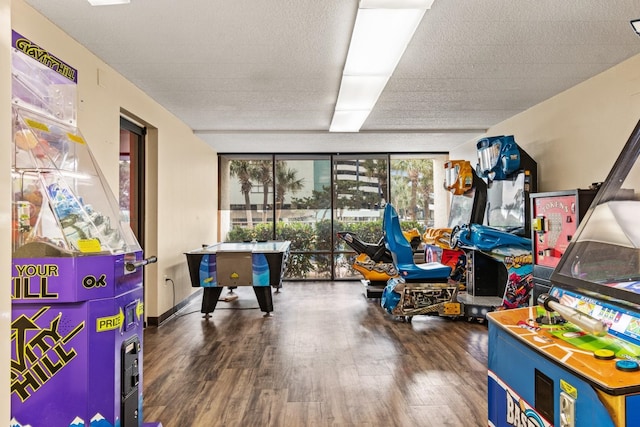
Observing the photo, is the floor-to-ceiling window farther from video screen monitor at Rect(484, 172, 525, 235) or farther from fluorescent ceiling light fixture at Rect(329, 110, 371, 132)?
video screen monitor at Rect(484, 172, 525, 235)

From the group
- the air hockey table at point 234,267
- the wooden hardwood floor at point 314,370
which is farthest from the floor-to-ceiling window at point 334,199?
the air hockey table at point 234,267

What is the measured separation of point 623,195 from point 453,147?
6448 mm

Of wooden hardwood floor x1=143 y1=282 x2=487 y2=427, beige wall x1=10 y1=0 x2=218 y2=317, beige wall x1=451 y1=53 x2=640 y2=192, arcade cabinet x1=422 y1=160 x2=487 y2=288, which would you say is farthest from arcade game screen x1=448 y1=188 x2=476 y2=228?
beige wall x1=10 y1=0 x2=218 y2=317

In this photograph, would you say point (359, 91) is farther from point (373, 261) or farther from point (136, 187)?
point (136, 187)

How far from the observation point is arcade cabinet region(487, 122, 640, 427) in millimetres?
1063

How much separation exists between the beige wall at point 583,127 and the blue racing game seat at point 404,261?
5.08 feet

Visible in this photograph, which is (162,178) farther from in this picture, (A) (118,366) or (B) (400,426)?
(B) (400,426)

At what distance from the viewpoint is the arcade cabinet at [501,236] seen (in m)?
4.41

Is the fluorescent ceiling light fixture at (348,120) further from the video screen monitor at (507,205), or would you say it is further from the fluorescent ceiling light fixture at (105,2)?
the fluorescent ceiling light fixture at (105,2)

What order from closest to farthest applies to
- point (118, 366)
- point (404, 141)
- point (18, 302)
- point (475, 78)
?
point (18, 302) → point (118, 366) → point (475, 78) → point (404, 141)

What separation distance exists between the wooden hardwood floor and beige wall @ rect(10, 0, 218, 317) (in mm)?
719

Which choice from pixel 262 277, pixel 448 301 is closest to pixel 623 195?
pixel 448 301

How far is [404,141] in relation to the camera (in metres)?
7.04

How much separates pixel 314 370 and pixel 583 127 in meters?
3.44
